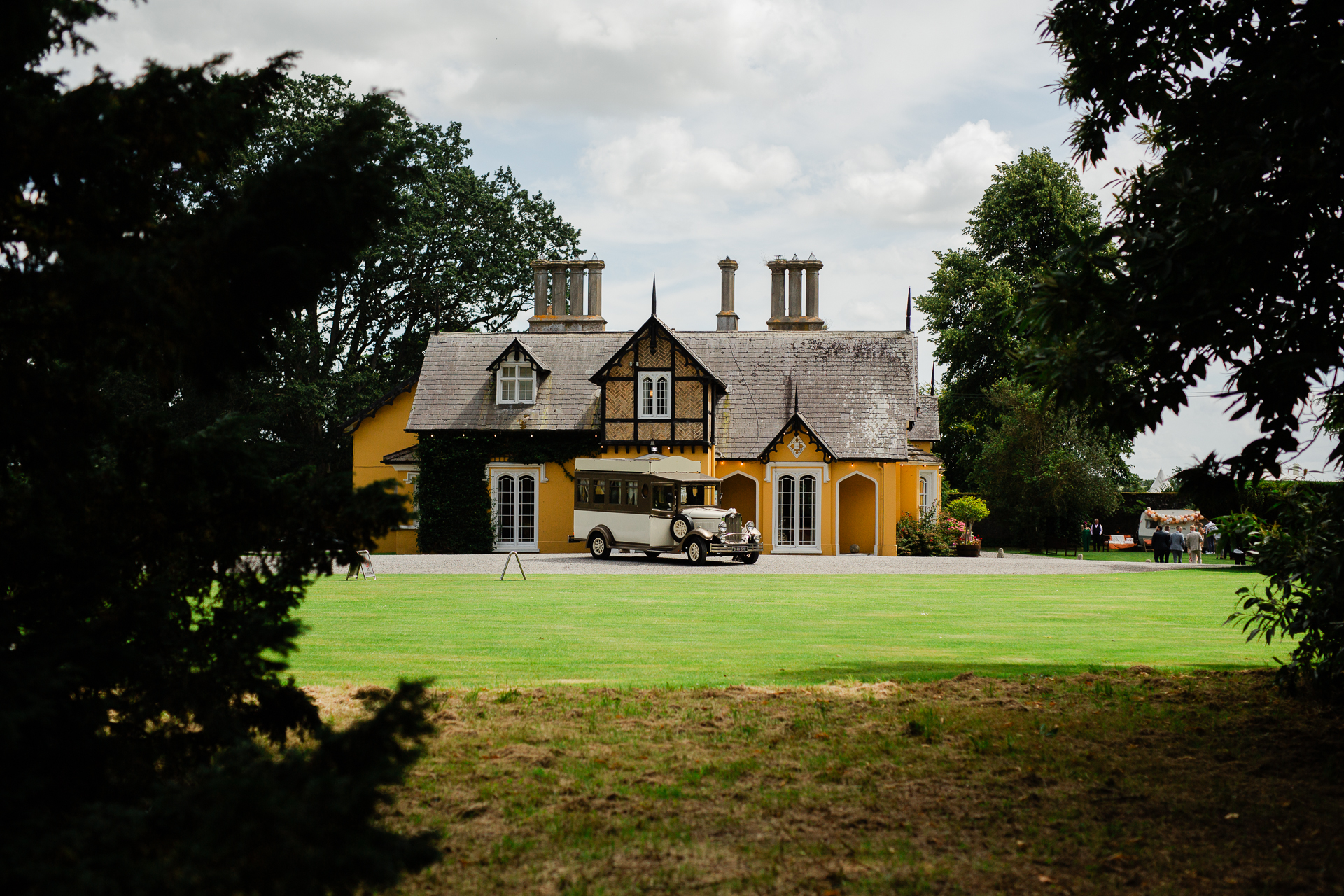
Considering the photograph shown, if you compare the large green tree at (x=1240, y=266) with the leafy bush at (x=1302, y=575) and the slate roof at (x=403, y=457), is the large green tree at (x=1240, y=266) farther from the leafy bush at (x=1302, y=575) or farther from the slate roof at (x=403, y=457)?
the slate roof at (x=403, y=457)

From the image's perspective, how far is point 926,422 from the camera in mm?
39500

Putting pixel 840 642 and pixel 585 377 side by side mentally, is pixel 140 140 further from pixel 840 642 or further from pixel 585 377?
pixel 585 377

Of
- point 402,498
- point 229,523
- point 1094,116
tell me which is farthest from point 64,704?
point 1094,116

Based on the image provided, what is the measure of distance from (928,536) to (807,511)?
13.2 feet

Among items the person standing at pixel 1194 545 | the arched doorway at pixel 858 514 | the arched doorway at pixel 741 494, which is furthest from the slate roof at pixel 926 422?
the person standing at pixel 1194 545

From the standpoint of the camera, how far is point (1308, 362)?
197 inches

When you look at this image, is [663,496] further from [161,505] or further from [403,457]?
[161,505]

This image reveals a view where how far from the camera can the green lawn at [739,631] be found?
30.9ft

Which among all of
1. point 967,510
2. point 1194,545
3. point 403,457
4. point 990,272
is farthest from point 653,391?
point 990,272

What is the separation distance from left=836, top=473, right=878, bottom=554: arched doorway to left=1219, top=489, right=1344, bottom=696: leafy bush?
87.7 feet

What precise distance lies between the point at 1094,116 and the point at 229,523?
5940 mm

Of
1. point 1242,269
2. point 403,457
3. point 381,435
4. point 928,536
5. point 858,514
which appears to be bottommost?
point 928,536

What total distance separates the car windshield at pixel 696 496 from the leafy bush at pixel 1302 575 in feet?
69.0

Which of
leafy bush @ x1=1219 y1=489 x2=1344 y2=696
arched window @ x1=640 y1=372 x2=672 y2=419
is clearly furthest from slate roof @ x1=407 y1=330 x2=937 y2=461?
leafy bush @ x1=1219 y1=489 x2=1344 y2=696
